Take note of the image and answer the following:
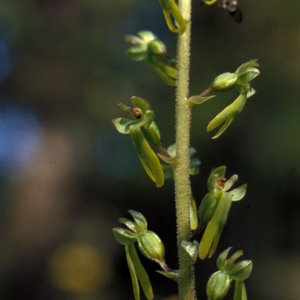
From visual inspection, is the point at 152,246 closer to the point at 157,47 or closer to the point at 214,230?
the point at 214,230

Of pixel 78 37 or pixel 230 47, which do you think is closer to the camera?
pixel 230 47

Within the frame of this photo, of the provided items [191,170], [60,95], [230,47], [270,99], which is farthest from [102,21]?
[191,170]

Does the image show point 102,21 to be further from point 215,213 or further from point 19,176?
point 215,213

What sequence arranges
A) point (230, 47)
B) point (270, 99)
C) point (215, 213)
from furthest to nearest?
point (230, 47) < point (270, 99) < point (215, 213)

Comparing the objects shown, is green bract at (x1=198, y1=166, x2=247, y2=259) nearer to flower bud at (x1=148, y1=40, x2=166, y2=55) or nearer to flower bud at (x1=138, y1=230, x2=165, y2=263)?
flower bud at (x1=138, y1=230, x2=165, y2=263)

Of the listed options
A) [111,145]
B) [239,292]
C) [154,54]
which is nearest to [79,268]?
[111,145]

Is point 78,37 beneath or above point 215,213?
beneath

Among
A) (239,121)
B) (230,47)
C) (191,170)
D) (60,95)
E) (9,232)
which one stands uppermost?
(191,170)
